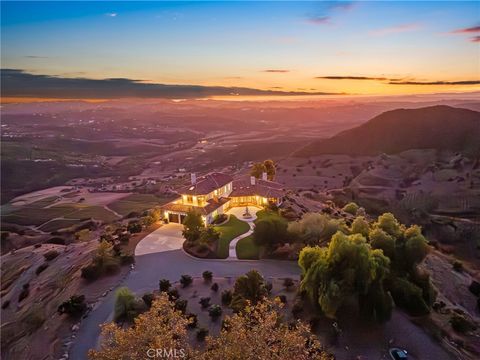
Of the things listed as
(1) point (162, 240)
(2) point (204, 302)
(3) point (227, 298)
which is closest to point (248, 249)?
(3) point (227, 298)

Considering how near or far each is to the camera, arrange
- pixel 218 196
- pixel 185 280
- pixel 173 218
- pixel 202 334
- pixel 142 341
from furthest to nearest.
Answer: pixel 218 196
pixel 173 218
pixel 185 280
pixel 202 334
pixel 142 341

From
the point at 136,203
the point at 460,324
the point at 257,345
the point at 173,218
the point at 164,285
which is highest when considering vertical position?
the point at 257,345

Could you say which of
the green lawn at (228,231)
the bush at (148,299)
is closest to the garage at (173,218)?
the green lawn at (228,231)

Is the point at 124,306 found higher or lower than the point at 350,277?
lower

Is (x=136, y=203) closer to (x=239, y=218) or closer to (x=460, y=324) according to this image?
(x=239, y=218)

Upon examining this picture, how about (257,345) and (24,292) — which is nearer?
(257,345)

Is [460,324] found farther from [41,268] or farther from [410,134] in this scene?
[410,134]

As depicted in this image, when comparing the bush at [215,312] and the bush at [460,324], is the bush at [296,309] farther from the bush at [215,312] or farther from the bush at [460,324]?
the bush at [460,324]

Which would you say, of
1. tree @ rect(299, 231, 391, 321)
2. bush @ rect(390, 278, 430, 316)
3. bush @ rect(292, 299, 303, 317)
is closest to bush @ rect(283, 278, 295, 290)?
bush @ rect(292, 299, 303, 317)

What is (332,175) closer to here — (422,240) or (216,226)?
(216,226)

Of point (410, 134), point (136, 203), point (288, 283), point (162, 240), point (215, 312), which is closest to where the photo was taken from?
point (215, 312)
